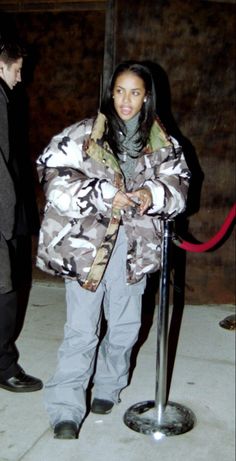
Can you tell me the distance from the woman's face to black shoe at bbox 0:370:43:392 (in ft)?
5.18

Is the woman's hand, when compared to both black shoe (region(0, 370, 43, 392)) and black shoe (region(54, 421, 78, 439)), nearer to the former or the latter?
black shoe (region(54, 421, 78, 439))

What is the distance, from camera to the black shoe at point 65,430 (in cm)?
281

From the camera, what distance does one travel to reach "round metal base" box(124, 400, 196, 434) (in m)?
2.98

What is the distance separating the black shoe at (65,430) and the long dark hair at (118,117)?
4.25 feet

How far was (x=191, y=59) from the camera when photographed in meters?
4.68

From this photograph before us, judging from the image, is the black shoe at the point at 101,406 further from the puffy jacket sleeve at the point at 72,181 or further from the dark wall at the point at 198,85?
the dark wall at the point at 198,85

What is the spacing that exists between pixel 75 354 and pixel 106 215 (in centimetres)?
68

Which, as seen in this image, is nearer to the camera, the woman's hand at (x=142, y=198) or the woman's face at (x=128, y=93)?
the woman's hand at (x=142, y=198)

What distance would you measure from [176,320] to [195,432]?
1712 millimetres

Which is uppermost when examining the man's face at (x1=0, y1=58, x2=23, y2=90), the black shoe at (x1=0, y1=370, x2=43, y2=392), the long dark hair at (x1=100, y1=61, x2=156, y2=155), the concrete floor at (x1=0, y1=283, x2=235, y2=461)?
the man's face at (x1=0, y1=58, x2=23, y2=90)

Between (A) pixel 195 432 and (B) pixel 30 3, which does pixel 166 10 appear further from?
(A) pixel 195 432

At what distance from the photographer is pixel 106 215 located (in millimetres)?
2729

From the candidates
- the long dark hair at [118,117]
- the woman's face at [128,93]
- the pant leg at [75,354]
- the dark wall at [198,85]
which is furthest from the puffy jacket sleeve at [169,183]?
the dark wall at [198,85]

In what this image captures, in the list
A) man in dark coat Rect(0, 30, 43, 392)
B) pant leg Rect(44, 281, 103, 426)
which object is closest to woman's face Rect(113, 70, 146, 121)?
man in dark coat Rect(0, 30, 43, 392)
